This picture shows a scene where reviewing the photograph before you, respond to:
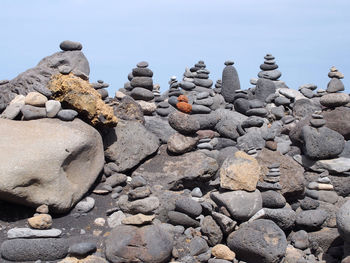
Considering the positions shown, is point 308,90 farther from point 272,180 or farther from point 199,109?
point 272,180

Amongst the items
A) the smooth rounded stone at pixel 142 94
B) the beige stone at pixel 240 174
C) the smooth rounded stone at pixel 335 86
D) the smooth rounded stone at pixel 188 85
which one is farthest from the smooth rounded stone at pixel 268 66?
the beige stone at pixel 240 174

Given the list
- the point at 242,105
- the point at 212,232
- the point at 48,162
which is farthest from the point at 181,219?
the point at 242,105

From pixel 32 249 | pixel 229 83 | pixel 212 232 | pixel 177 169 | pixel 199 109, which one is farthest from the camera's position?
pixel 229 83

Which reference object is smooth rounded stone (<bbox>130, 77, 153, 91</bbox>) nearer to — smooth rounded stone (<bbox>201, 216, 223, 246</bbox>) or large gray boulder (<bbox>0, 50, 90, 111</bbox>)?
large gray boulder (<bbox>0, 50, 90, 111</bbox>)

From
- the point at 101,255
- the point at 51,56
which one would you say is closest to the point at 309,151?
the point at 101,255

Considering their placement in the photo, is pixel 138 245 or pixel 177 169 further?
pixel 177 169

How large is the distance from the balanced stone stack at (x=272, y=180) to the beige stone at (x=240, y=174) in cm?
35

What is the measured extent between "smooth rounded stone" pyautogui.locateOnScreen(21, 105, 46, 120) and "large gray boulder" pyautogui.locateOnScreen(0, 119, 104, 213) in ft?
0.58

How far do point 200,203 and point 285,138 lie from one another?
14.7ft

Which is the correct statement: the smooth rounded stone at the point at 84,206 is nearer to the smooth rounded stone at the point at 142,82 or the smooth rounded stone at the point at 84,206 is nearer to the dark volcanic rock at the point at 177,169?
the dark volcanic rock at the point at 177,169

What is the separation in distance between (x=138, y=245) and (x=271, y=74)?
11567 mm

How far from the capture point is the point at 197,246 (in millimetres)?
8664

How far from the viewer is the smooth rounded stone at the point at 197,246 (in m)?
8.60

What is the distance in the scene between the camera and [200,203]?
952 centimetres
